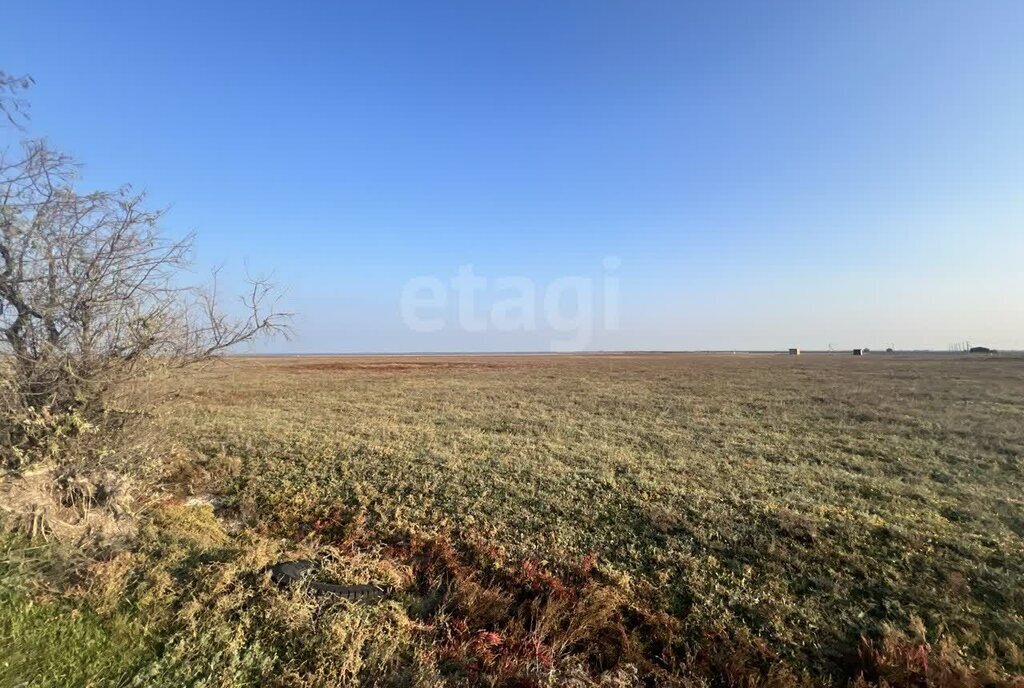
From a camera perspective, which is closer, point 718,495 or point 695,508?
point 695,508

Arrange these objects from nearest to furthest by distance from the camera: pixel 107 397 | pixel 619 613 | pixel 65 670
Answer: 1. pixel 65 670
2. pixel 619 613
3. pixel 107 397

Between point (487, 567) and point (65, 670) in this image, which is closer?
point (65, 670)

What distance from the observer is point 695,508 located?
8719 millimetres

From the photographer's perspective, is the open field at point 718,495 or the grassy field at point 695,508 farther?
the open field at point 718,495

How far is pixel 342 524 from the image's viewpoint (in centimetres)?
800

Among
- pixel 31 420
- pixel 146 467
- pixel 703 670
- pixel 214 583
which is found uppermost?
pixel 31 420

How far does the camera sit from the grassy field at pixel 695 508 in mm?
5496

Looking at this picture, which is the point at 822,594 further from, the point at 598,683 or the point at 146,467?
the point at 146,467

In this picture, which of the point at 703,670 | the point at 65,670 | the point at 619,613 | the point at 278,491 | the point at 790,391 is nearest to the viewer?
the point at 65,670

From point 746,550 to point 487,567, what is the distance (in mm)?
3913

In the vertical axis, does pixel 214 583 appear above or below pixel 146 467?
below

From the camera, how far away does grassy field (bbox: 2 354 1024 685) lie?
5.50 meters

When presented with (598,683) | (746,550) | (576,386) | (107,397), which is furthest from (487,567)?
(576,386)

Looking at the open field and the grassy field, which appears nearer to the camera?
the grassy field
